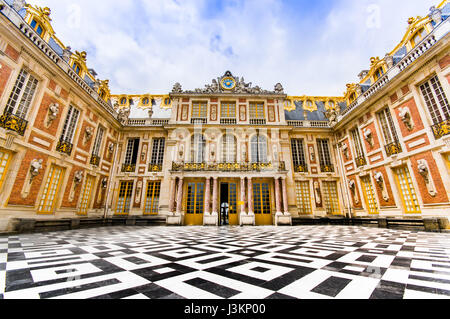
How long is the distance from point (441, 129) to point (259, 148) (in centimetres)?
1006

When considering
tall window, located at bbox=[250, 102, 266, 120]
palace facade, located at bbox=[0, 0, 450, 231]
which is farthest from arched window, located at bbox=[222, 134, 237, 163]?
tall window, located at bbox=[250, 102, 266, 120]

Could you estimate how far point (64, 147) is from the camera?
10.2 metres

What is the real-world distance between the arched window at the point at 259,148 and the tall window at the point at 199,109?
5081 millimetres

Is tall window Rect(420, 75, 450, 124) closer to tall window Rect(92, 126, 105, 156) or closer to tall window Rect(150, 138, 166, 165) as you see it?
tall window Rect(150, 138, 166, 165)

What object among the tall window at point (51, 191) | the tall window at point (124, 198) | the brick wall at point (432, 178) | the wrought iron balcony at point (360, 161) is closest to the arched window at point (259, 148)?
the wrought iron balcony at point (360, 161)

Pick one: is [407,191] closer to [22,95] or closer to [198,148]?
[198,148]

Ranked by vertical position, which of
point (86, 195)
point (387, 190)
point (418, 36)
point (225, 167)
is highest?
point (418, 36)

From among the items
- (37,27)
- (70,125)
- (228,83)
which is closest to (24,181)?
(70,125)

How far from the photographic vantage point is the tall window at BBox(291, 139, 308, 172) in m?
15.5

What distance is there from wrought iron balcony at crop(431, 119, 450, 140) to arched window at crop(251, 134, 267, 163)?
948cm

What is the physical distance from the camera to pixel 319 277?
2338 millimetres

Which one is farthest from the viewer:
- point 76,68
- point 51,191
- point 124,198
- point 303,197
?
point 303,197

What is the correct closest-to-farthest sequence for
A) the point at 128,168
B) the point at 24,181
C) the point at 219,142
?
the point at 24,181 → the point at 128,168 → the point at 219,142
